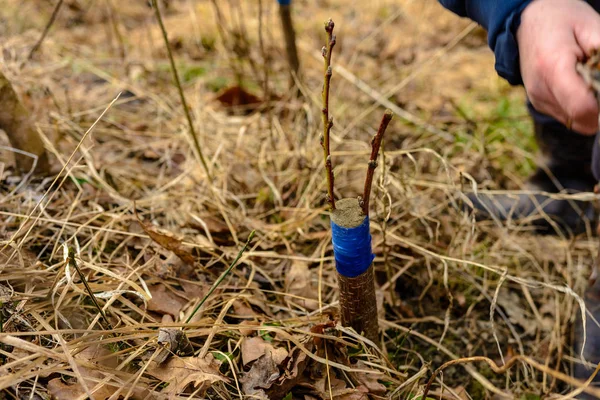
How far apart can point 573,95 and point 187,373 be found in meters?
1.00

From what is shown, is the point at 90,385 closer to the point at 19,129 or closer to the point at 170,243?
the point at 170,243

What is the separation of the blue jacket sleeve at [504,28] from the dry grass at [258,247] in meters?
0.30

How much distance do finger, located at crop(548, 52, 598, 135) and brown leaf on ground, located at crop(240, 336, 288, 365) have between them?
0.82 m

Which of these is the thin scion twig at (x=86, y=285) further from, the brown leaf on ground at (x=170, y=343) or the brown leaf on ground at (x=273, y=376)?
the brown leaf on ground at (x=273, y=376)

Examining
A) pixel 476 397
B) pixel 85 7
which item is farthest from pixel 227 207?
pixel 85 7

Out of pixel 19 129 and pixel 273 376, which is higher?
pixel 19 129

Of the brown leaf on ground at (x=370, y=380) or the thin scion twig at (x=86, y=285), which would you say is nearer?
the thin scion twig at (x=86, y=285)

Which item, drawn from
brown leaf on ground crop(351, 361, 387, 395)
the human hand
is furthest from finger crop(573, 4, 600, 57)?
brown leaf on ground crop(351, 361, 387, 395)

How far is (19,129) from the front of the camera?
1621 millimetres

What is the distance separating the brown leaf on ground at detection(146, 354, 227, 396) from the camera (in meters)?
1.09

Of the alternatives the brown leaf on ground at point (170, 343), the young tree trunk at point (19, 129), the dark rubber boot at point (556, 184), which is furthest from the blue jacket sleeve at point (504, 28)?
the young tree trunk at point (19, 129)

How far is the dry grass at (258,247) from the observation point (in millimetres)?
1186

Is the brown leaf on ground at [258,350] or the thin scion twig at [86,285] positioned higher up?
the thin scion twig at [86,285]

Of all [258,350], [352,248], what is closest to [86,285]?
[258,350]
